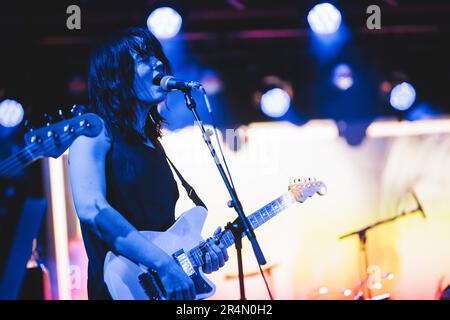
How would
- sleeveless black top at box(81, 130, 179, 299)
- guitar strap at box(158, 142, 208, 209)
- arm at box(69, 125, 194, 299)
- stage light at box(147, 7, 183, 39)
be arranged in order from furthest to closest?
1. stage light at box(147, 7, 183, 39)
2. guitar strap at box(158, 142, 208, 209)
3. sleeveless black top at box(81, 130, 179, 299)
4. arm at box(69, 125, 194, 299)

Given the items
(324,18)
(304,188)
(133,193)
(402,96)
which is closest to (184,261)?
(133,193)

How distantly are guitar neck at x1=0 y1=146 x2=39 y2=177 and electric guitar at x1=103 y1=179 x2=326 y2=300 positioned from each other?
1.68 ft

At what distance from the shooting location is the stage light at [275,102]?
12.1ft

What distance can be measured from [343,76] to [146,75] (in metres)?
1.48

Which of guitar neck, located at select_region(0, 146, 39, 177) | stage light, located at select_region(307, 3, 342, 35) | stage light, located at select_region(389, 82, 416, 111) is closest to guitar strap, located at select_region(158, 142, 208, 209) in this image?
guitar neck, located at select_region(0, 146, 39, 177)

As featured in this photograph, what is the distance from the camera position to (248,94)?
3.69m

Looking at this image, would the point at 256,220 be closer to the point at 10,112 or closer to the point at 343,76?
the point at 343,76

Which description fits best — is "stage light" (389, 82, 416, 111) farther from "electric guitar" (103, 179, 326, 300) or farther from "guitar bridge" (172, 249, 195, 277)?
"guitar bridge" (172, 249, 195, 277)

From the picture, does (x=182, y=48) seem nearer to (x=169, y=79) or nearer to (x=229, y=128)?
(x=229, y=128)

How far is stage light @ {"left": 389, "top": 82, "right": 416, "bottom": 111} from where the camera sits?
148 inches

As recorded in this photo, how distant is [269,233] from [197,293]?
Result: 3.17 ft

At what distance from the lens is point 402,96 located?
3.77 m

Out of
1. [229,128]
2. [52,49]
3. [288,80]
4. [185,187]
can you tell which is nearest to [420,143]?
[288,80]

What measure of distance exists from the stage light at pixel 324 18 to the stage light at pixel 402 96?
0.62m
